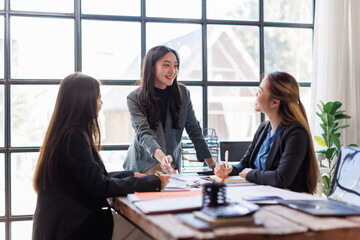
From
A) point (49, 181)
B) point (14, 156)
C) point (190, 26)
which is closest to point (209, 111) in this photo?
point (190, 26)

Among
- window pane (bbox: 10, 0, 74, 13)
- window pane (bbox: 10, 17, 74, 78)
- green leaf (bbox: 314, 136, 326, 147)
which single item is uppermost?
window pane (bbox: 10, 0, 74, 13)

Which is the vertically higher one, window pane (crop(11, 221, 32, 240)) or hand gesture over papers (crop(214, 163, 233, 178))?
hand gesture over papers (crop(214, 163, 233, 178))

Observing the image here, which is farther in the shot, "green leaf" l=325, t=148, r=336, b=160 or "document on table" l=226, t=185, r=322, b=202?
"green leaf" l=325, t=148, r=336, b=160

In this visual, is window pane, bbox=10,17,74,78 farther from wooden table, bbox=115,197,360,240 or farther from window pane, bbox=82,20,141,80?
wooden table, bbox=115,197,360,240

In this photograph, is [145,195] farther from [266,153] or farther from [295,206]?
[266,153]

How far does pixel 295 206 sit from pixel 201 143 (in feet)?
4.73

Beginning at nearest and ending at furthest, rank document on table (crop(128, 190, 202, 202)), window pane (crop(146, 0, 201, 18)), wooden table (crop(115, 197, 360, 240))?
wooden table (crop(115, 197, 360, 240)) → document on table (crop(128, 190, 202, 202)) → window pane (crop(146, 0, 201, 18))

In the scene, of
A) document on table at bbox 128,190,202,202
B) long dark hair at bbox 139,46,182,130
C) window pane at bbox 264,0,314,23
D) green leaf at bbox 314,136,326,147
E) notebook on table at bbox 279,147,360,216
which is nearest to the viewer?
document on table at bbox 128,190,202,202

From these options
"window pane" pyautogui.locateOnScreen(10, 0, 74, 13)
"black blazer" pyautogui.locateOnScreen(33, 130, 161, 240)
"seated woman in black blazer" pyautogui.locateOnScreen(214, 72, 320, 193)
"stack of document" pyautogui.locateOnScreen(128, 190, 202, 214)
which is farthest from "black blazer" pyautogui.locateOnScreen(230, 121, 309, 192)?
"window pane" pyautogui.locateOnScreen(10, 0, 74, 13)

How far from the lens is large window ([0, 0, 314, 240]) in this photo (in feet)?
10.7

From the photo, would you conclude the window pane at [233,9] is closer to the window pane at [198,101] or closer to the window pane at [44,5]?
the window pane at [198,101]

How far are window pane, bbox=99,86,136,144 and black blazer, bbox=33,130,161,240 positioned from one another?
1.81 m

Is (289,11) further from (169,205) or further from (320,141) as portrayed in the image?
(169,205)

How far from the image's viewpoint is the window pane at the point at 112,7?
3336 millimetres
